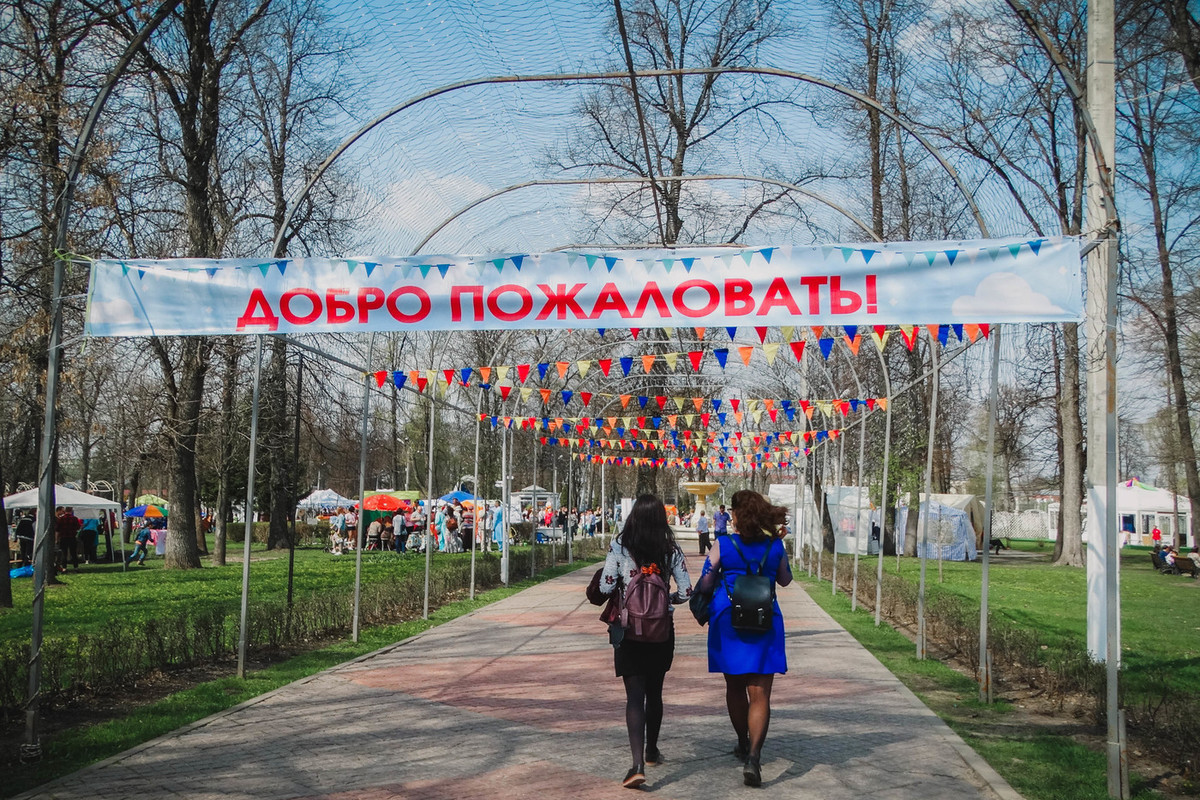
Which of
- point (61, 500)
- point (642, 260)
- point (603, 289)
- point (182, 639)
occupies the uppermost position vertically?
point (642, 260)

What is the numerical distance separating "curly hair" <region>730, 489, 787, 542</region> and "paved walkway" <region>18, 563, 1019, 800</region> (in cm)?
148

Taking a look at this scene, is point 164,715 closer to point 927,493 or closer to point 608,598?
point 608,598

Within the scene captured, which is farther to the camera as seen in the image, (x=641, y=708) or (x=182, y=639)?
(x=182, y=639)

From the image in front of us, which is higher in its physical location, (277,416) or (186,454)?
(277,416)

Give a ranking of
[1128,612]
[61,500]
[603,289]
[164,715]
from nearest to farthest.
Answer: [603,289]
[164,715]
[1128,612]
[61,500]

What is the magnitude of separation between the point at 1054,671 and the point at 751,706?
164 inches

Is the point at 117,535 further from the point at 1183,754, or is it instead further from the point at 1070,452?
the point at 1183,754

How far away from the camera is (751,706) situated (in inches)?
248

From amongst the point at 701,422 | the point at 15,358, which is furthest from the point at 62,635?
the point at 701,422

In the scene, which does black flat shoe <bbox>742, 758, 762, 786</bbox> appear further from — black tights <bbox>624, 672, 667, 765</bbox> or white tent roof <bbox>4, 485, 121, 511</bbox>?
white tent roof <bbox>4, 485, 121, 511</bbox>

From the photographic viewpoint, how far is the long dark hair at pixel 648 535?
6.34m

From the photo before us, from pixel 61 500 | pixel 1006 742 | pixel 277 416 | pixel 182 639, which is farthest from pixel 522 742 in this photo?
pixel 61 500

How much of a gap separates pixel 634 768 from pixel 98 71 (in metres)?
10.8

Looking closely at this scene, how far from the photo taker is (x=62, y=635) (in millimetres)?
12391
